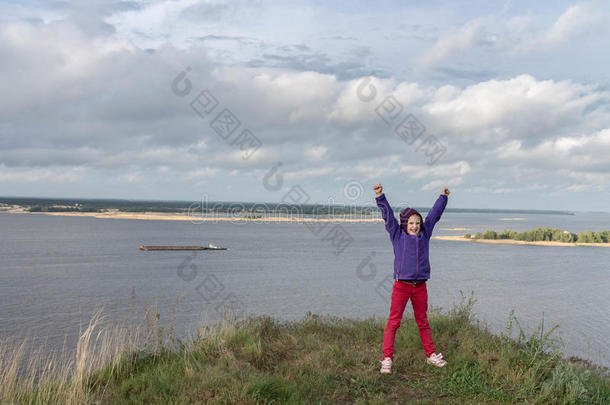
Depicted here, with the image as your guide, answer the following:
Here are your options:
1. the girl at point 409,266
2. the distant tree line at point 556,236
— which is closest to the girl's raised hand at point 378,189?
the girl at point 409,266

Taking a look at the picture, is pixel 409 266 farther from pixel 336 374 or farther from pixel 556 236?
pixel 556 236

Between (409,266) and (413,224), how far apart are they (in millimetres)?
581

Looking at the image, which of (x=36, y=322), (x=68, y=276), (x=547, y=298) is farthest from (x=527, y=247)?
(x=36, y=322)

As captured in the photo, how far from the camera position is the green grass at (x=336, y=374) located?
18.0 feet

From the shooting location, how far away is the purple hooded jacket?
641 cm

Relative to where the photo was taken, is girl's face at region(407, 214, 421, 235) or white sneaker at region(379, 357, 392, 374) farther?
girl's face at region(407, 214, 421, 235)

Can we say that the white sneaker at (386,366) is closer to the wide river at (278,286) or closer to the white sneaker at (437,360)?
the white sneaker at (437,360)

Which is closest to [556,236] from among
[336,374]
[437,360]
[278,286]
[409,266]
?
[278,286]

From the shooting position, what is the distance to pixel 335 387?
588 centimetres

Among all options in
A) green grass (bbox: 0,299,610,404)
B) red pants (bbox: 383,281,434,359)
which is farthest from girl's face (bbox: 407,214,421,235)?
green grass (bbox: 0,299,610,404)

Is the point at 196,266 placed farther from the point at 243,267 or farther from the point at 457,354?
the point at 457,354

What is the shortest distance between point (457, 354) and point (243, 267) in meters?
34.1

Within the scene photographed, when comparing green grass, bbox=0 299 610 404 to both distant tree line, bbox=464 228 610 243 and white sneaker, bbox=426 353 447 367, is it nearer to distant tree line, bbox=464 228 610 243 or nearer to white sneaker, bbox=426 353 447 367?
white sneaker, bbox=426 353 447 367

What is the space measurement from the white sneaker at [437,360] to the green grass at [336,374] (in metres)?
0.08
